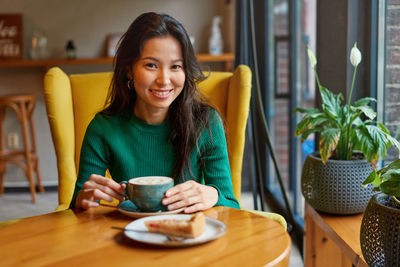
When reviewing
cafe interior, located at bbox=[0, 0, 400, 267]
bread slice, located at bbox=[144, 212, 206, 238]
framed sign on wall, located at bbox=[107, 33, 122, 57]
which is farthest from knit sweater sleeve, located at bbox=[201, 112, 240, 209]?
framed sign on wall, located at bbox=[107, 33, 122, 57]

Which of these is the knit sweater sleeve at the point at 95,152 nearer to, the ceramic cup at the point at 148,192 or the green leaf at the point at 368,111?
the ceramic cup at the point at 148,192

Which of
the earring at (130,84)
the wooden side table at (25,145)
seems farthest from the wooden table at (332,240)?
the wooden side table at (25,145)

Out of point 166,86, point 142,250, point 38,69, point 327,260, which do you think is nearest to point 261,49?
point 38,69

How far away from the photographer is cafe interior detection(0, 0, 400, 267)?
939 millimetres

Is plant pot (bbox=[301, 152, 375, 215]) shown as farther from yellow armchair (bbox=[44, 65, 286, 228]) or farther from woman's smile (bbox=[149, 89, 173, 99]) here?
woman's smile (bbox=[149, 89, 173, 99])

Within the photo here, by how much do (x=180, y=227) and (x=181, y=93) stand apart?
2.15ft

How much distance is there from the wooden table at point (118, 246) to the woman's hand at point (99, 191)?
6cm

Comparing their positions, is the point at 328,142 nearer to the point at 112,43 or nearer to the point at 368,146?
the point at 368,146

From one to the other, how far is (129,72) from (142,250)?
0.71 metres

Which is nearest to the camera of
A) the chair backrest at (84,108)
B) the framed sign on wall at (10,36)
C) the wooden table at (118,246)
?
the wooden table at (118,246)

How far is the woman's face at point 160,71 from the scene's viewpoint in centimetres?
133

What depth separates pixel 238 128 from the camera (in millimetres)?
1777

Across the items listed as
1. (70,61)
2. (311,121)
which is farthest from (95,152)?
(70,61)

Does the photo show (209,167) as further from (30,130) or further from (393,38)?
(30,130)
